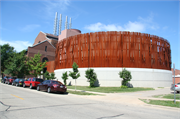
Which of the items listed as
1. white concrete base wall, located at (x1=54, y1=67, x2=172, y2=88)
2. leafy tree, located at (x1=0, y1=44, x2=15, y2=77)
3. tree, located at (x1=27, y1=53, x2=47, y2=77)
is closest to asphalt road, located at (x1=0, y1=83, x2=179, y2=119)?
white concrete base wall, located at (x1=54, y1=67, x2=172, y2=88)

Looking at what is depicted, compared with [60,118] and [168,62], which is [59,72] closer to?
[168,62]

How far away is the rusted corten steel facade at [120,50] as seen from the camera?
27.9 m

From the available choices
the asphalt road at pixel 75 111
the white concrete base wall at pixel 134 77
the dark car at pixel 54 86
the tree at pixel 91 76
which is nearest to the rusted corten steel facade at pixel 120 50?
the white concrete base wall at pixel 134 77

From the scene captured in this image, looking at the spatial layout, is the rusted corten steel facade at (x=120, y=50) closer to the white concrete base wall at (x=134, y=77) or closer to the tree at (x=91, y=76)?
the white concrete base wall at (x=134, y=77)

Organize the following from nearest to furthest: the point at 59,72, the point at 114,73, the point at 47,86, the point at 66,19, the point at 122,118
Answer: the point at 122,118
the point at 47,86
the point at 114,73
the point at 59,72
the point at 66,19

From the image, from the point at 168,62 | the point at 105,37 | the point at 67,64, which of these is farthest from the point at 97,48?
the point at 168,62

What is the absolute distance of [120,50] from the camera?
2794cm

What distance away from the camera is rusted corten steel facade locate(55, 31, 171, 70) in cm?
2786

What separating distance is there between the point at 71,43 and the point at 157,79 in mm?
20808

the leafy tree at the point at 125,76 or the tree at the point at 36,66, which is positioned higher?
the tree at the point at 36,66

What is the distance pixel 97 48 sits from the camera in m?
28.8

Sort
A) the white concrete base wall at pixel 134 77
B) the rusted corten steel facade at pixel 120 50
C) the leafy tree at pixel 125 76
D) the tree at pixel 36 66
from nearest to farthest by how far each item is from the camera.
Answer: the leafy tree at pixel 125 76
the white concrete base wall at pixel 134 77
the rusted corten steel facade at pixel 120 50
the tree at pixel 36 66

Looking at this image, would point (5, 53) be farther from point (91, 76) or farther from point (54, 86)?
point (54, 86)

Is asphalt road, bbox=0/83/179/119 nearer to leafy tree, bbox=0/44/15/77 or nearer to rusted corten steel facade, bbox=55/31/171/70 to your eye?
rusted corten steel facade, bbox=55/31/171/70
